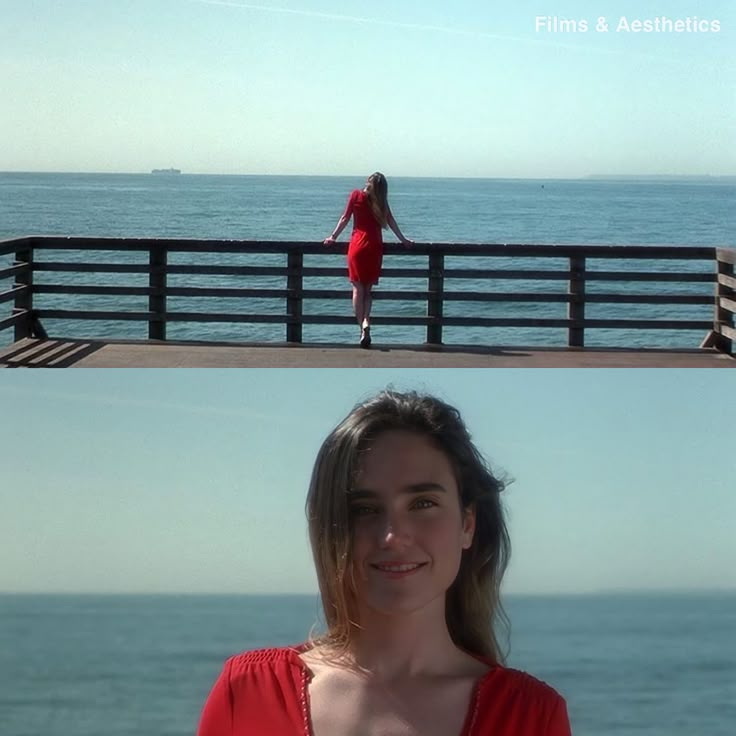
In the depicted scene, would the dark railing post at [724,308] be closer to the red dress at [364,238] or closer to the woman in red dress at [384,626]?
the red dress at [364,238]

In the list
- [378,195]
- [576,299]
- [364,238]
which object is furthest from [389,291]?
[576,299]

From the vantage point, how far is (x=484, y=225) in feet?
95.8

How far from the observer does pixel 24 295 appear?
179 inches

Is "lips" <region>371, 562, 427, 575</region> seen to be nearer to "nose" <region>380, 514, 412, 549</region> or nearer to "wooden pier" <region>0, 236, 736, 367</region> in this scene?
"nose" <region>380, 514, 412, 549</region>

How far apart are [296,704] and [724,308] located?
147 inches

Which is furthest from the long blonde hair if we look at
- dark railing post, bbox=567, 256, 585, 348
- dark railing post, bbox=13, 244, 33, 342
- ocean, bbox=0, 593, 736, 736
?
ocean, bbox=0, 593, 736, 736

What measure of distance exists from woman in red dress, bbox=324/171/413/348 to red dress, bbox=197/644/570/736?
3.03 m

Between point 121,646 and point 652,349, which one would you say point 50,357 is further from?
point 652,349

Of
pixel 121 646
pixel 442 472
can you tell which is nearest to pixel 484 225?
pixel 121 646

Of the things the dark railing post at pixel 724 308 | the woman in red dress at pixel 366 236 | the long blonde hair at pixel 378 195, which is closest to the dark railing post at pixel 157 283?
the woman in red dress at pixel 366 236

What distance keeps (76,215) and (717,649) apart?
19.7 m

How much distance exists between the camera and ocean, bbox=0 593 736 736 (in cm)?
373

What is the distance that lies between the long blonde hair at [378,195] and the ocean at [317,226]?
21.9 inches

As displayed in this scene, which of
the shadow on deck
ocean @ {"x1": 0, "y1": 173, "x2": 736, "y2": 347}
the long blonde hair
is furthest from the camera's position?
ocean @ {"x1": 0, "y1": 173, "x2": 736, "y2": 347}
